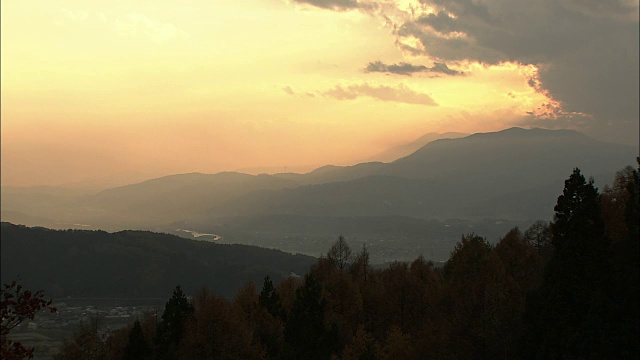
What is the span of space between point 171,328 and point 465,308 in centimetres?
2825

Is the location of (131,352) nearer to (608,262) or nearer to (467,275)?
(467,275)

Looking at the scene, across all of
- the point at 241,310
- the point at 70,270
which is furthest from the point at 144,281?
the point at 241,310

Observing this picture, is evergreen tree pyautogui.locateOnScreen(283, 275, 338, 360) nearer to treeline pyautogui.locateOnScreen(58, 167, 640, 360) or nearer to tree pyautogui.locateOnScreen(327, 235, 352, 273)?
treeline pyautogui.locateOnScreen(58, 167, 640, 360)

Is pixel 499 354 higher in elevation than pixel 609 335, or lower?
lower

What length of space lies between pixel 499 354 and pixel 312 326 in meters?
14.9

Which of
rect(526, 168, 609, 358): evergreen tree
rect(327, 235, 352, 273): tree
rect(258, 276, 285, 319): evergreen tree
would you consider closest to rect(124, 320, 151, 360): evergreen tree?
rect(258, 276, 285, 319): evergreen tree

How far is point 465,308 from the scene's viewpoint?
41312 mm

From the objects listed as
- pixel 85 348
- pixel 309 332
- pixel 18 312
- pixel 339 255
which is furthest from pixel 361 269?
pixel 18 312

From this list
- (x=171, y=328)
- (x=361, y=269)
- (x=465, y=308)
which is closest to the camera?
(x=465, y=308)

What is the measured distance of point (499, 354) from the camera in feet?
125

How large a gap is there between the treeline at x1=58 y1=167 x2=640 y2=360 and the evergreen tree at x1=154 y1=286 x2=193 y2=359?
3.9 inches

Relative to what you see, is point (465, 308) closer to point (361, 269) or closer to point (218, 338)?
point (218, 338)

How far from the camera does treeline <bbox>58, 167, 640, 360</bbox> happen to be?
104ft

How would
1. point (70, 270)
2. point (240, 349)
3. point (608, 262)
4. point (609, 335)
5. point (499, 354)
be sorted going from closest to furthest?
point (609, 335) → point (608, 262) → point (499, 354) → point (240, 349) → point (70, 270)
